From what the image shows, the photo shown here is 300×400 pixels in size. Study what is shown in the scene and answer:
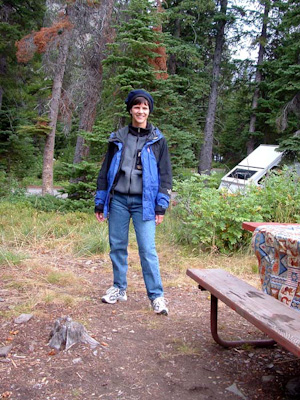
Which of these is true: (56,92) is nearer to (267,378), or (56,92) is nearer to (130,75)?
(130,75)

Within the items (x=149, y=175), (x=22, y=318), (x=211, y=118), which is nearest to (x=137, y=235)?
(x=149, y=175)

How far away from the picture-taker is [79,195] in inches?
345

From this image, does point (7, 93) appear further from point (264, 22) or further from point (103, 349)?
point (103, 349)

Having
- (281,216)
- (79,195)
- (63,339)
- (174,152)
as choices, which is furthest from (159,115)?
(63,339)

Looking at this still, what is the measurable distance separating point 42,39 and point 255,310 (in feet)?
38.7

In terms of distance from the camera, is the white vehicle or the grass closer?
the grass

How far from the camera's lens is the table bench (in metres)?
1.88

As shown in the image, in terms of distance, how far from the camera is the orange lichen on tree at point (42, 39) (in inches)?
472

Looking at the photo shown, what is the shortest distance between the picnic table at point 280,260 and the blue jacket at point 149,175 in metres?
0.88

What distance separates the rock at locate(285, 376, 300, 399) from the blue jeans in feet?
4.45

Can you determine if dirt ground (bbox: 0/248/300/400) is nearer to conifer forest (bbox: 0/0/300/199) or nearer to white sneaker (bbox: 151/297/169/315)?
white sneaker (bbox: 151/297/169/315)

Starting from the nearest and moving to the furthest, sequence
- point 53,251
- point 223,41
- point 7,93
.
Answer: point 53,251
point 7,93
point 223,41

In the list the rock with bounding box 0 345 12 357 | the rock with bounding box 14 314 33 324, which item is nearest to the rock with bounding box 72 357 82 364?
the rock with bounding box 0 345 12 357

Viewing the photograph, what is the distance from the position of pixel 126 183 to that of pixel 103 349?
1.33m
